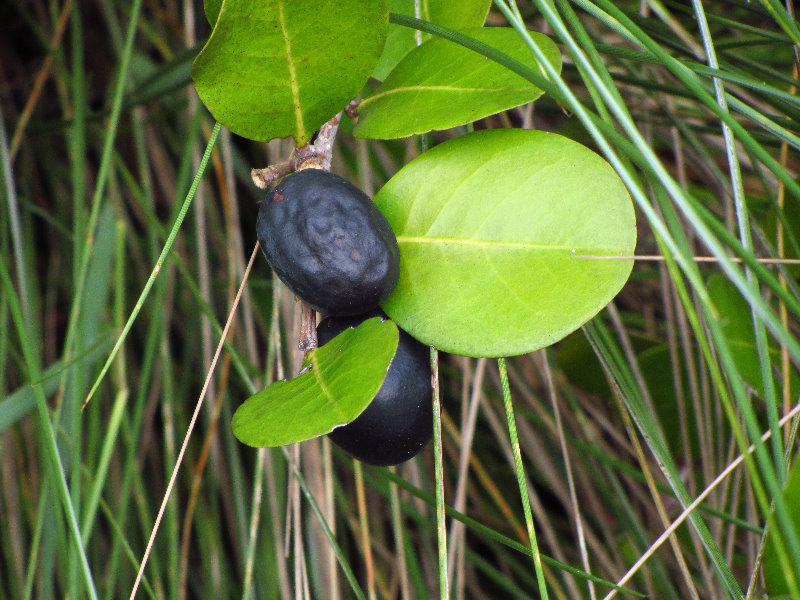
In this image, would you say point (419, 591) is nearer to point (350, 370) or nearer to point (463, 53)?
point (350, 370)

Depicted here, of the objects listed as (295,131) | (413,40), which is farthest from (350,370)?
(413,40)

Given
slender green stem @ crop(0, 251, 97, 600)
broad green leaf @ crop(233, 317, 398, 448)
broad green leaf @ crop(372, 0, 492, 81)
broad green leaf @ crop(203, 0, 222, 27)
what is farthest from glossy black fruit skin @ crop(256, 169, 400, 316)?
slender green stem @ crop(0, 251, 97, 600)

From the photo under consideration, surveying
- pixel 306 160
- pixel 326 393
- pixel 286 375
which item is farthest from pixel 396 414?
pixel 286 375

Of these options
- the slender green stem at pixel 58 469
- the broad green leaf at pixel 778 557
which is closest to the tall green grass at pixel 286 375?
the slender green stem at pixel 58 469

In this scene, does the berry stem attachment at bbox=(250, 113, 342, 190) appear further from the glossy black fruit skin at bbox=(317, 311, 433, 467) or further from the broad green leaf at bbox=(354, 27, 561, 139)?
the glossy black fruit skin at bbox=(317, 311, 433, 467)

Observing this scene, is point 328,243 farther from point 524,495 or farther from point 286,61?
point 524,495

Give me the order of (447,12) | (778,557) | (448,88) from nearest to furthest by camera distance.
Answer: (778,557)
(448,88)
(447,12)
